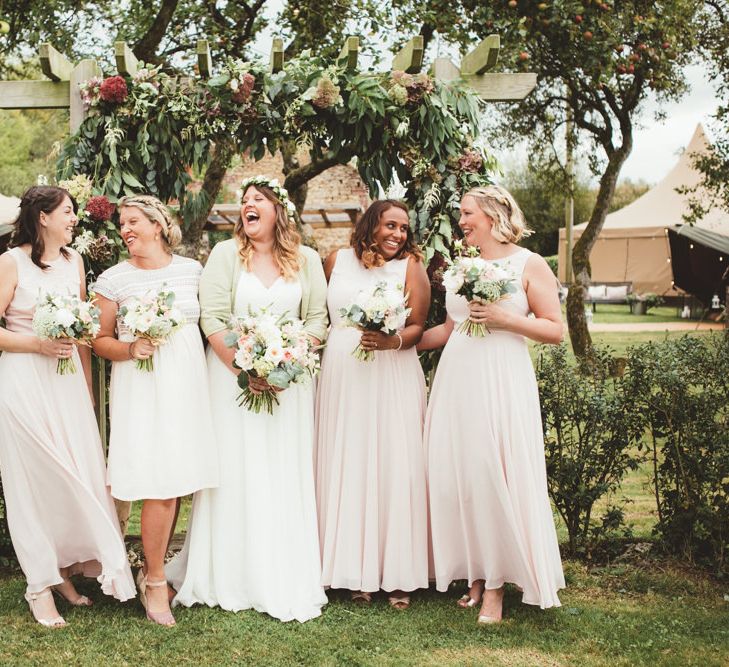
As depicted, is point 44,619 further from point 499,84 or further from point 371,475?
point 499,84

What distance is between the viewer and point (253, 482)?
4.37 m

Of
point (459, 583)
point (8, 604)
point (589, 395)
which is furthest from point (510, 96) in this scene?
point (8, 604)

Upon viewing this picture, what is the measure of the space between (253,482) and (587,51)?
742 cm

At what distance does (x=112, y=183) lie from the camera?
517 cm

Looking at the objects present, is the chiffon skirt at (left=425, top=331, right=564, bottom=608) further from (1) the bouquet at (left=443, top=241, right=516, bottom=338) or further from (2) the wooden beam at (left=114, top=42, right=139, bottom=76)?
(2) the wooden beam at (left=114, top=42, right=139, bottom=76)

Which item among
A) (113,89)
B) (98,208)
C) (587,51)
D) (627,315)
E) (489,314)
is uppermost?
(587,51)

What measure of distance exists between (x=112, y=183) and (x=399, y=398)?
7.66ft

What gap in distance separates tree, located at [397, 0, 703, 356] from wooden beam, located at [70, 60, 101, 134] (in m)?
4.68

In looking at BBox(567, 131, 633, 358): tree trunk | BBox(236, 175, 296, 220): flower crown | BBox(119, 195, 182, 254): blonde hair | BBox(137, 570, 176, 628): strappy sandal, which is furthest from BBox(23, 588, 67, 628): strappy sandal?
BBox(567, 131, 633, 358): tree trunk

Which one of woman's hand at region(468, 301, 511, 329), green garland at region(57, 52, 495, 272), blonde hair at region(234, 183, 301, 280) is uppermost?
green garland at region(57, 52, 495, 272)

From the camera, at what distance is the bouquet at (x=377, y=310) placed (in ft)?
13.5

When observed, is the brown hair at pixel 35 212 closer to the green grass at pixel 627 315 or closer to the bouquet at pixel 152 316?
the bouquet at pixel 152 316

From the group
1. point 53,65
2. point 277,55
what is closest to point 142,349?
point 277,55

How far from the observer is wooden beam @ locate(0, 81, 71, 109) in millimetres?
5477
